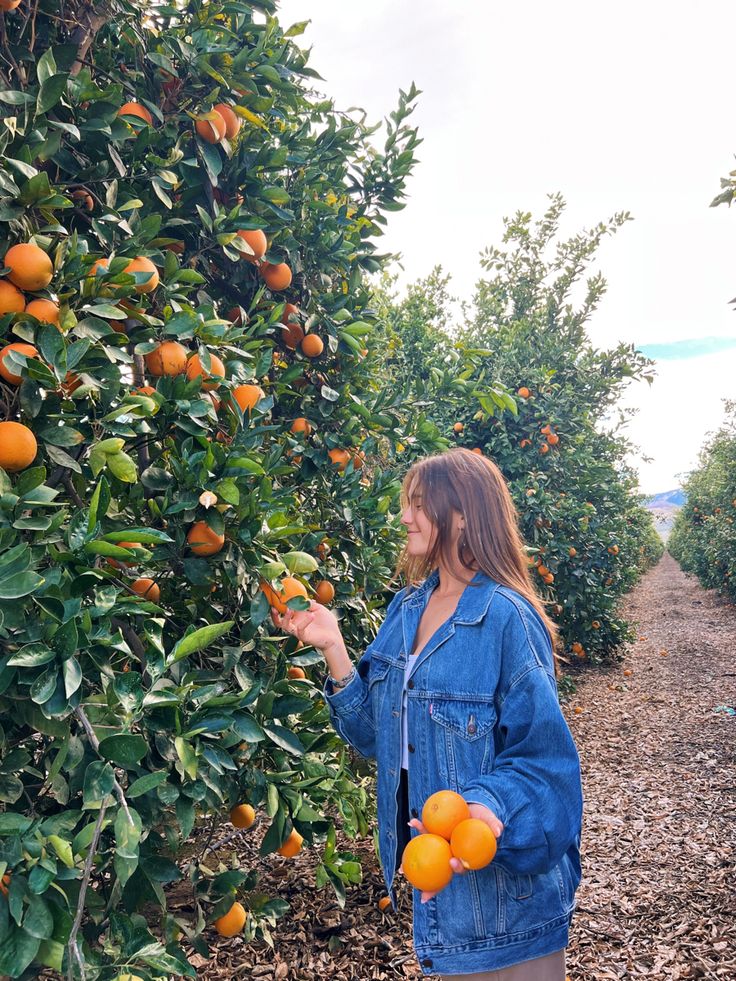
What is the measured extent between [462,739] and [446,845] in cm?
25

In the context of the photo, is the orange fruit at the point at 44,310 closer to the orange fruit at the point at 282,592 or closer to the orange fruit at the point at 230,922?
the orange fruit at the point at 282,592

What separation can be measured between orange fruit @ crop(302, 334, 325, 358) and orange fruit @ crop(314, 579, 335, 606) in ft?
2.58

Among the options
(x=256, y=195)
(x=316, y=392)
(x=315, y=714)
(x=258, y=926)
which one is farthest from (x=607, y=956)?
(x=256, y=195)

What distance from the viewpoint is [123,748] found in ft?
3.87

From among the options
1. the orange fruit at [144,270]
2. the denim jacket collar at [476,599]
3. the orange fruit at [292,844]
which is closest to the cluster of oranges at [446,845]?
the denim jacket collar at [476,599]

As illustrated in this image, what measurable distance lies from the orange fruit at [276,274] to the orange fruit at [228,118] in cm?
41

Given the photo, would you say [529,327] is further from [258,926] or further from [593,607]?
[258,926]

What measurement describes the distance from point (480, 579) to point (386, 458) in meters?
1.48

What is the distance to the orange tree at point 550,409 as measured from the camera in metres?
6.54

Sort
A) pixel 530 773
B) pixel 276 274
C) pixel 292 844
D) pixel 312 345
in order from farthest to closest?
pixel 312 345
pixel 276 274
pixel 292 844
pixel 530 773

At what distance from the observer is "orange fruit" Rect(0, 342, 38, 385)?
1.34 meters

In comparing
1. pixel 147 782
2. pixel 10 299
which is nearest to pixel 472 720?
pixel 147 782

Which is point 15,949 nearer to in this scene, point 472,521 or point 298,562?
point 298,562

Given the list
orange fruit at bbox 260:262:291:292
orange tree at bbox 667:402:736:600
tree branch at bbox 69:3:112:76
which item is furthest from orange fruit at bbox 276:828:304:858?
orange tree at bbox 667:402:736:600
